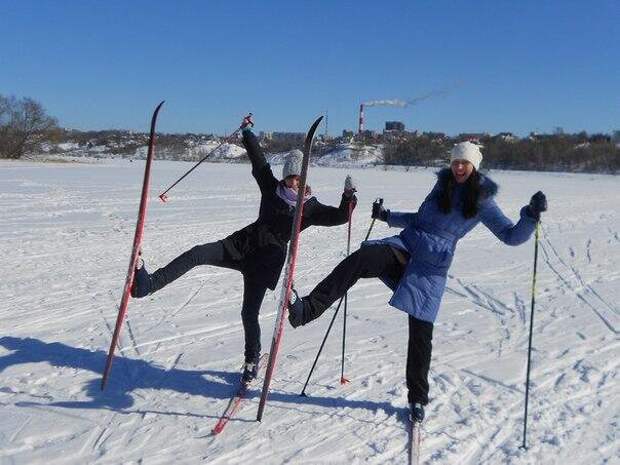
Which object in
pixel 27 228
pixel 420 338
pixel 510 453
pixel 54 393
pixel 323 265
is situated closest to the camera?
pixel 510 453

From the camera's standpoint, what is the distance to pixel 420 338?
3539 mm

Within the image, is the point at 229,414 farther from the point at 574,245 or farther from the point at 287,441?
the point at 574,245

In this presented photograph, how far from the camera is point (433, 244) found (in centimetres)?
341

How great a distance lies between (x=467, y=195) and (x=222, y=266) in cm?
161

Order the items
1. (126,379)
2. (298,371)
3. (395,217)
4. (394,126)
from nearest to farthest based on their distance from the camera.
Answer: (395,217)
(126,379)
(298,371)
(394,126)

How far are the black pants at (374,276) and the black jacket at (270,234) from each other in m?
0.44

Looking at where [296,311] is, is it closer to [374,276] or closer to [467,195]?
[374,276]

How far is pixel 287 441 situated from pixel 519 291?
16.0 feet

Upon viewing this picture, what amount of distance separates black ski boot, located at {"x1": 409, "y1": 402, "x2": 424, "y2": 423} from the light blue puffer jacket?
0.54m

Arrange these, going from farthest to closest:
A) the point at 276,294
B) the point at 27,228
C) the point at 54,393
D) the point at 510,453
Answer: the point at 27,228 < the point at 276,294 < the point at 54,393 < the point at 510,453

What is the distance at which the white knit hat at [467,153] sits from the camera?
3.43 metres

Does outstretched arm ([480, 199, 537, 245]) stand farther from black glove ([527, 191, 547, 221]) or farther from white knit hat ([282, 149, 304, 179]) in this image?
white knit hat ([282, 149, 304, 179])

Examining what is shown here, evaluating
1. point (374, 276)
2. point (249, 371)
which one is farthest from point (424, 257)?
point (249, 371)

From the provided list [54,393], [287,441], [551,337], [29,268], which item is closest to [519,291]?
[551,337]
